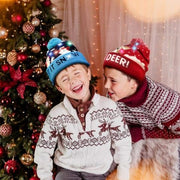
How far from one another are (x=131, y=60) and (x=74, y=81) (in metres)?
0.37

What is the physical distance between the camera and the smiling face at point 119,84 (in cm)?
161

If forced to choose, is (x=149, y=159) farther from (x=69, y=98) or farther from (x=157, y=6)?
(x=157, y=6)

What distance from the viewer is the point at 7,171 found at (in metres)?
1.74

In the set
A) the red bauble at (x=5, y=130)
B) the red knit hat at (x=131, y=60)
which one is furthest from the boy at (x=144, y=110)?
the red bauble at (x=5, y=130)

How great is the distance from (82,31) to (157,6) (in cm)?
69

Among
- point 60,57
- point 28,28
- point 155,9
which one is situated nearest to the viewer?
point 60,57

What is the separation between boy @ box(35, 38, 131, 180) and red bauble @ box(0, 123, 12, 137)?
32 cm

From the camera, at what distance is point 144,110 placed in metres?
1.79

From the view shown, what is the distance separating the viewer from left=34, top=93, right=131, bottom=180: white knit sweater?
1.46 m

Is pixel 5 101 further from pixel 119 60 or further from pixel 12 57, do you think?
pixel 119 60

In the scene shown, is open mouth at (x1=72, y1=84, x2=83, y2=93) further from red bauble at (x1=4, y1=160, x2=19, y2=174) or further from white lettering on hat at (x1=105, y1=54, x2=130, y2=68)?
red bauble at (x1=4, y1=160, x2=19, y2=174)

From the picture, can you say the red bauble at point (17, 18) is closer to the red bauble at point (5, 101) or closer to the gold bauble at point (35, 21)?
the gold bauble at point (35, 21)

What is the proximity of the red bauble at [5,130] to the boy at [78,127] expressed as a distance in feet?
1.04

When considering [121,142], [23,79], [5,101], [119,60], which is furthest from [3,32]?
[121,142]
